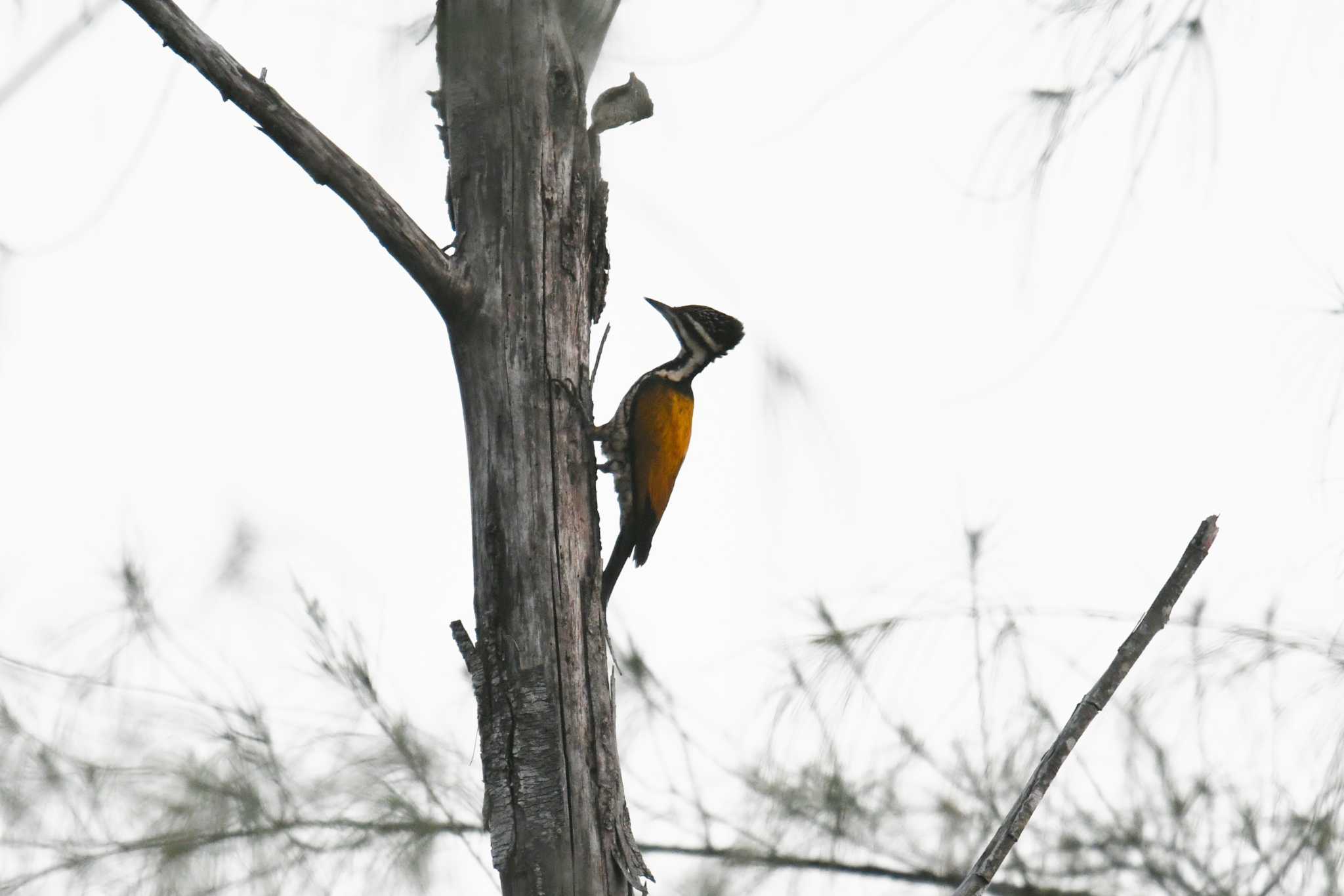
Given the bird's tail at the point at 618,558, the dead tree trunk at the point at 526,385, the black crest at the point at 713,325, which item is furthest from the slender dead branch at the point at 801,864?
the black crest at the point at 713,325

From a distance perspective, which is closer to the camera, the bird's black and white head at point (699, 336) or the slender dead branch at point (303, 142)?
the slender dead branch at point (303, 142)

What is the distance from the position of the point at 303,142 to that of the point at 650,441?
5.77ft

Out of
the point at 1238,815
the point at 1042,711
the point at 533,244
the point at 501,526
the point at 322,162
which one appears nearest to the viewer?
the point at 322,162

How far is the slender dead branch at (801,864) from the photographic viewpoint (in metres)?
3.19

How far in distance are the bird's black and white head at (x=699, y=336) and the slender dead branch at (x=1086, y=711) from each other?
2.13 metres

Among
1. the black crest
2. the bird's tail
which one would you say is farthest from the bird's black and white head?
the bird's tail

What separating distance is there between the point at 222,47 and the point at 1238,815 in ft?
7.85

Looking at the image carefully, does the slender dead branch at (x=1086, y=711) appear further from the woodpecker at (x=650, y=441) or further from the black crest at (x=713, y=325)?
the black crest at (x=713, y=325)

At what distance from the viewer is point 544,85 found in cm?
260

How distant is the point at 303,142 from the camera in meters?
2.24

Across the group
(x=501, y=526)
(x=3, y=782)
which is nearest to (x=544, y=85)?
(x=501, y=526)

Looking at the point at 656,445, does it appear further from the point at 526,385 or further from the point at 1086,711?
the point at 1086,711

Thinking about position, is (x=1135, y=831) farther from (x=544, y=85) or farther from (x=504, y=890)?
(x=544, y=85)

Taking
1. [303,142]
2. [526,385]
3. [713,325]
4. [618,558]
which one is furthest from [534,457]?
[713,325]
